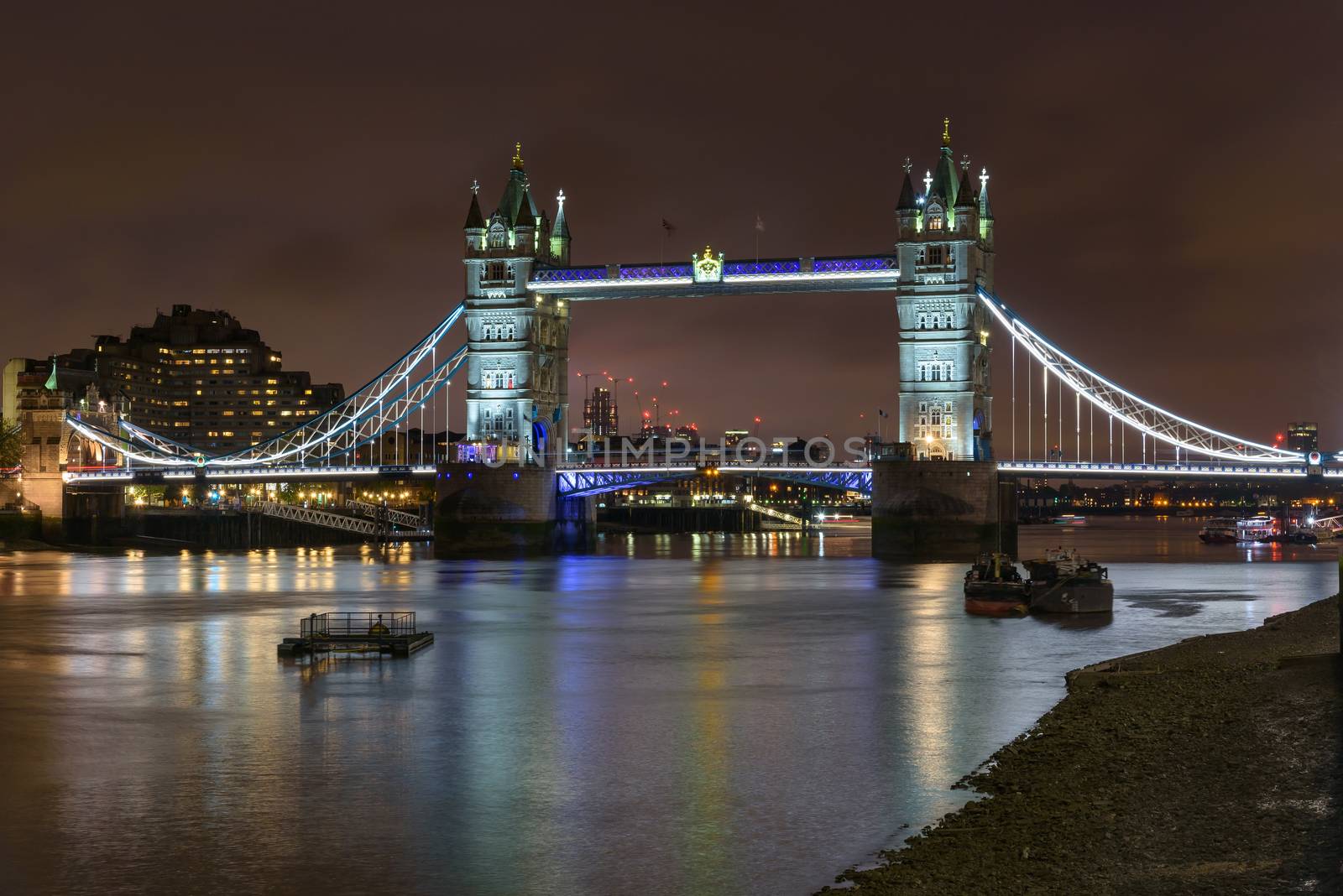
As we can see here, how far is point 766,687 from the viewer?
3027cm

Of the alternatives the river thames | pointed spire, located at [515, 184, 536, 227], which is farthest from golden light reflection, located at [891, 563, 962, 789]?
pointed spire, located at [515, 184, 536, 227]

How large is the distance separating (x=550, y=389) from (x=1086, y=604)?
48.6 metres

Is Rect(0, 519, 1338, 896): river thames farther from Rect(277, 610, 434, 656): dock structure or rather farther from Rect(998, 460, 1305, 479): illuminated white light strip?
Rect(998, 460, 1305, 479): illuminated white light strip

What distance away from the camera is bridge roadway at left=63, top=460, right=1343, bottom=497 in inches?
3056

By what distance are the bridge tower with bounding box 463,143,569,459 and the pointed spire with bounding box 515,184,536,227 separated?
0.15 ft

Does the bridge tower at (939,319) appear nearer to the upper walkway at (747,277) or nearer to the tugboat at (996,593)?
the upper walkway at (747,277)

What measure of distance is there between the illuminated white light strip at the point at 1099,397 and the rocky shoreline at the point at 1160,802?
2226 inches

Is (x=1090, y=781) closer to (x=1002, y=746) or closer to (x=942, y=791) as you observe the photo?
(x=942, y=791)

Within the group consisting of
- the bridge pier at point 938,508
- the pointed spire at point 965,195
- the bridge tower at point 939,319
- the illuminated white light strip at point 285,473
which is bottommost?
the bridge pier at point 938,508

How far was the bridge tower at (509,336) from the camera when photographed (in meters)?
87.8

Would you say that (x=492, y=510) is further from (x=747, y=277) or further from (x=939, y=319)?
(x=939, y=319)

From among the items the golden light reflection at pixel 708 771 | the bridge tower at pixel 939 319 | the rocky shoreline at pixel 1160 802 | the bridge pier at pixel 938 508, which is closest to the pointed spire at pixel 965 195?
the bridge tower at pixel 939 319

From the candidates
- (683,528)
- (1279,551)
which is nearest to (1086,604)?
(1279,551)

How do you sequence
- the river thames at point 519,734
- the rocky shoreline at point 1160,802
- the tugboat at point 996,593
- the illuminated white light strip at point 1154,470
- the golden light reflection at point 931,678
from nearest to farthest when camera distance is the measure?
the rocky shoreline at point 1160,802 → the river thames at point 519,734 → the golden light reflection at point 931,678 → the tugboat at point 996,593 → the illuminated white light strip at point 1154,470
